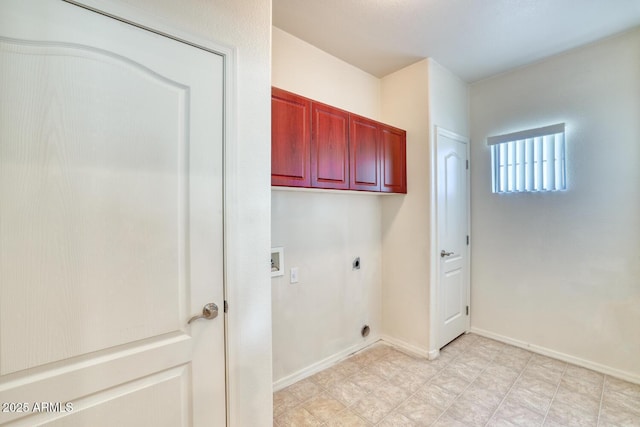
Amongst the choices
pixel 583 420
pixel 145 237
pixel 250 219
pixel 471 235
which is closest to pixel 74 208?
pixel 145 237

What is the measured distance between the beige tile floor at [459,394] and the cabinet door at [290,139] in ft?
5.15

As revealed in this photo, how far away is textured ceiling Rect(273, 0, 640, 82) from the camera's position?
1868 mm

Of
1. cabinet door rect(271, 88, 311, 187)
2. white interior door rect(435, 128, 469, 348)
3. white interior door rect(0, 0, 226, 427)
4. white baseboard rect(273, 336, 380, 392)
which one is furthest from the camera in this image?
white interior door rect(435, 128, 469, 348)

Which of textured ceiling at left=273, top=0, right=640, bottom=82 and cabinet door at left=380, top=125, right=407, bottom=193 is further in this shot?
cabinet door at left=380, top=125, right=407, bottom=193

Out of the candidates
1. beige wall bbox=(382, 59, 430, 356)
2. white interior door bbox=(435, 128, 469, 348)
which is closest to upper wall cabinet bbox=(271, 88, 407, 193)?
beige wall bbox=(382, 59, 430, 356)

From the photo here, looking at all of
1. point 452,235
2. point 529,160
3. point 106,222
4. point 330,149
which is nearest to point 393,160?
point 330,149

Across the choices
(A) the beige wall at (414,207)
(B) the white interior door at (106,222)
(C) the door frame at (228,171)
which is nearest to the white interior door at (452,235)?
(A) the beige wall at (414,207)

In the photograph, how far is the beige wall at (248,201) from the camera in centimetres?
132

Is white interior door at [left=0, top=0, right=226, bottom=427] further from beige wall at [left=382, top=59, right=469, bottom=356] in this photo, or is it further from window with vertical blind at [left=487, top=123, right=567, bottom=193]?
window with vertical blind at [left=487, top=123, right=567, bottom=193]

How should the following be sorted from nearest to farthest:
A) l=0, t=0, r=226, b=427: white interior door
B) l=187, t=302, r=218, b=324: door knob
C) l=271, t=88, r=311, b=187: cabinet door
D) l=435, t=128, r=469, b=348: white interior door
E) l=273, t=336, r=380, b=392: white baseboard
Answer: l=0, t=0, r=226, b=427: white interior door → l=187, t=302, r=218, b=324: door knob → l=271, t=88, r=311, b=187: cabinet door → l=273, t=336, r=380, b=392: white baseboard → l=435, t=128, r=469, b=348: white interior door

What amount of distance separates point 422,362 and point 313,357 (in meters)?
0.99

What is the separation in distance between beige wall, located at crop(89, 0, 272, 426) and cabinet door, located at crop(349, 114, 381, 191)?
0.95m

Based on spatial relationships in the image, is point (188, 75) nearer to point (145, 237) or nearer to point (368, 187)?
point (145, 237)

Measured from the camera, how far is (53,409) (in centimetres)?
96
